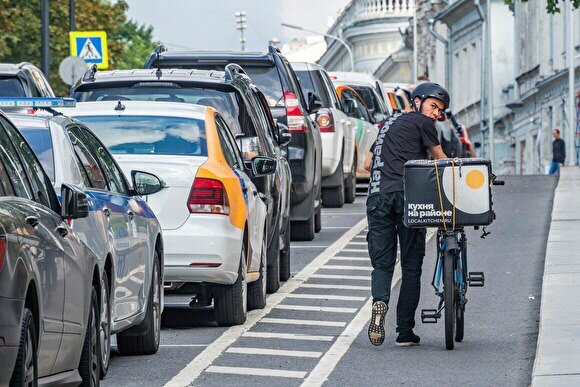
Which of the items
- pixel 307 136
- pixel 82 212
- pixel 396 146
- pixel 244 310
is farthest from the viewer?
pixel 307 136

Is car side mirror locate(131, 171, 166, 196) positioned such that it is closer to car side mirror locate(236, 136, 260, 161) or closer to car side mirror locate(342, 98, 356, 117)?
car side mirror locate(236, 136, 260, 161)

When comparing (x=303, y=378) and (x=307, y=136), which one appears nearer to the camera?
(x=303, y=378)

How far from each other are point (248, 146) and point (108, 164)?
4550 mm

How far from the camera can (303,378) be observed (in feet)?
34.3

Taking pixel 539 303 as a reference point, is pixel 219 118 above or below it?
above

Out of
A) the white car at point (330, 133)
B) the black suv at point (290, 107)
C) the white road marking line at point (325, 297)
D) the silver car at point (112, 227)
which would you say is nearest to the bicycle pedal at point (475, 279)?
the silver car at point (112, 227)

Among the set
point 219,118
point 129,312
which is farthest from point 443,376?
→ point 219,118

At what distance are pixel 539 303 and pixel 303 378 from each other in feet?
14.7

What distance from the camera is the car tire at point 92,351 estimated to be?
8594 mm

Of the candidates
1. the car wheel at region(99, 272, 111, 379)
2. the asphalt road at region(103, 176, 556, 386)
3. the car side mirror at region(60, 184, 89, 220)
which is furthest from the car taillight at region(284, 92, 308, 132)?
the car side mirror at region(60, 184, 89, 220)

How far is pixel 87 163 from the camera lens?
10.4 metres

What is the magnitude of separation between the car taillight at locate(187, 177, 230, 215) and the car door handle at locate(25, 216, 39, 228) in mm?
5228

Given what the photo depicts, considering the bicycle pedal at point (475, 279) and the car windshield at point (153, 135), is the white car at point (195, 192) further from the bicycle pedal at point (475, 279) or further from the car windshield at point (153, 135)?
the bicycle pedal at point (475, 279)

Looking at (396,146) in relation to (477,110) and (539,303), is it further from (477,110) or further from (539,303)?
(477,110)
